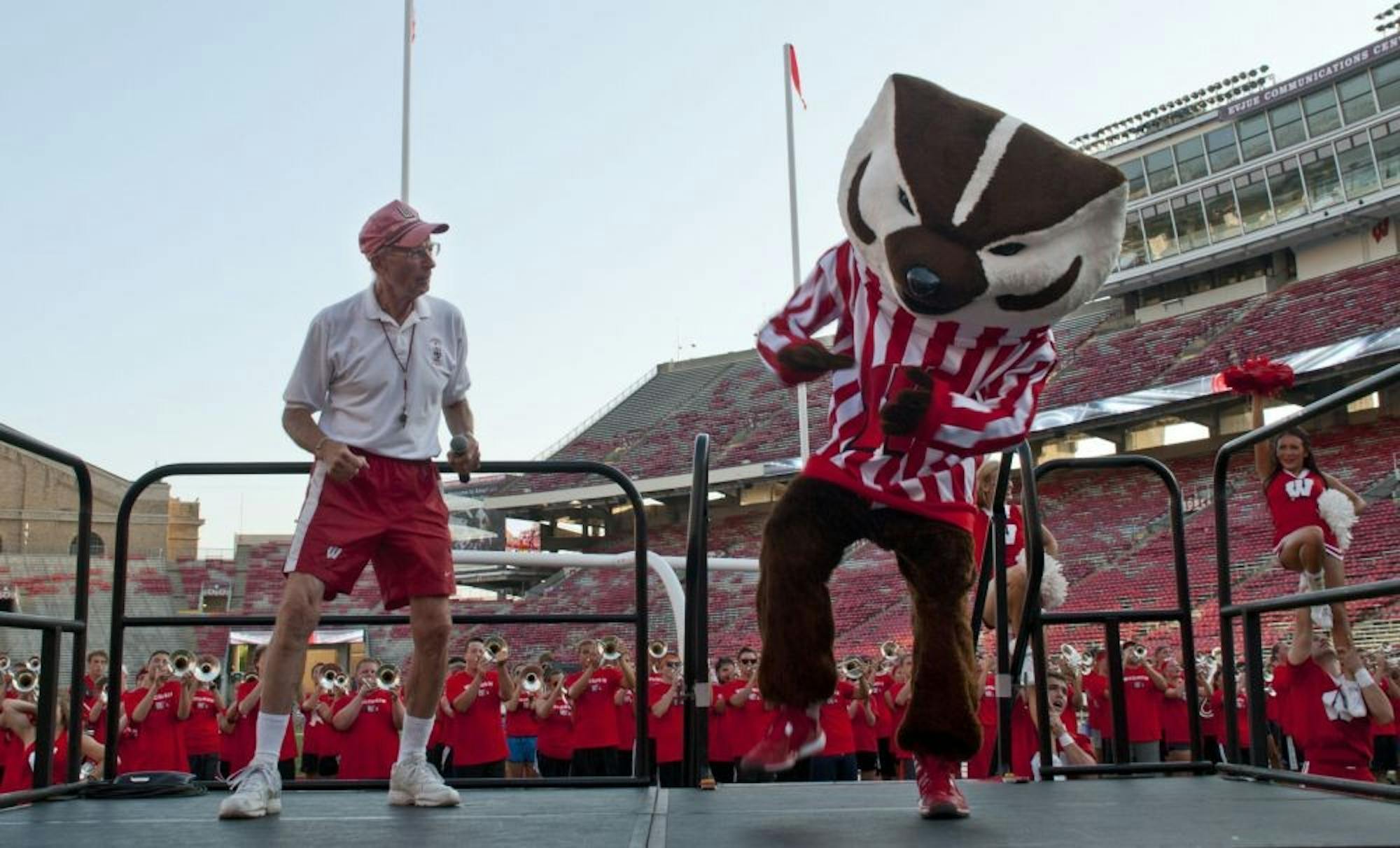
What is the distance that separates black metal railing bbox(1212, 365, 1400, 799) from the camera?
3.24 m

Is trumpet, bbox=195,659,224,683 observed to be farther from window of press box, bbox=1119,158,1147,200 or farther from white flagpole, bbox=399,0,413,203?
window of press box, bbox=1119,158,1147,200

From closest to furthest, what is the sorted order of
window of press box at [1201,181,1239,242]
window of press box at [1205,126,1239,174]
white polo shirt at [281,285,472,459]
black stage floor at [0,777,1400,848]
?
black stage floor at [0,777,1400,848] < white polo shirt at [281,285,472,459] < window of press box at [1205,126,1239,174] < window of press box at [1201,181,1239,242]

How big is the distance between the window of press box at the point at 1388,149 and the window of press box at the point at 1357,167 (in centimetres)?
14

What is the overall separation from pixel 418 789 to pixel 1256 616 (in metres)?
2.54

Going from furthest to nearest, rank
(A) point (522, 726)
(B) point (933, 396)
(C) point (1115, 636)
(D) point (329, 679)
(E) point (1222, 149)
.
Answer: (E) point (1222, 149) → (D) point (329, 679) → (A) point (522, 726) → (C) point (1115, 636) → (B) point (933, 396)

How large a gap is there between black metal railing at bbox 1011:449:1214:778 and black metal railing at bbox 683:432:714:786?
1.05 m

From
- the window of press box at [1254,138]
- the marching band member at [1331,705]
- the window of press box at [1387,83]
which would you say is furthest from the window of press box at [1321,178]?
the marching band member at [1331,705]

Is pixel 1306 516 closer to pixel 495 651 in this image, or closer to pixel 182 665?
pixel 495 651

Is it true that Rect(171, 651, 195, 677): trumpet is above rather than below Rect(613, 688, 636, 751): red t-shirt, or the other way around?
above

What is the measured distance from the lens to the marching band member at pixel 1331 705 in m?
6.13

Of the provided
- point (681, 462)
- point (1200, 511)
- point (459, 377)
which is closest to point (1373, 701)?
point (459, 377)

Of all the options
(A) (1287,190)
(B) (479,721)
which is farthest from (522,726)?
(A) (1287,190)

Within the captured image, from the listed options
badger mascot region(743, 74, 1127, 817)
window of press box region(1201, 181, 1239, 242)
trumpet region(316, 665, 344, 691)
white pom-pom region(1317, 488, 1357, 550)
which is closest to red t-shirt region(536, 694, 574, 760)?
trumpet region(316, 665, 344, 691)

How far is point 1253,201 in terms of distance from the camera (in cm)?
2992
